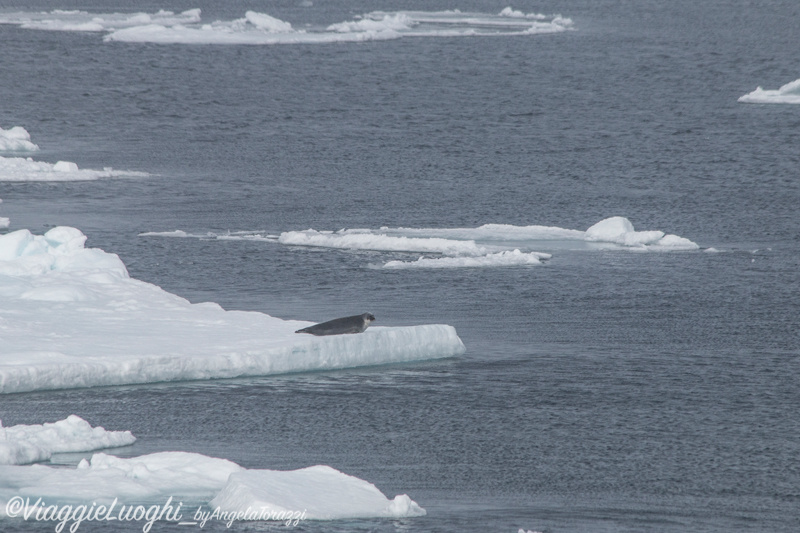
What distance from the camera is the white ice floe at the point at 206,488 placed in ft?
28.8

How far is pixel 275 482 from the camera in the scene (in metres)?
9.02

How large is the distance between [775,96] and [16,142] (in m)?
22.8

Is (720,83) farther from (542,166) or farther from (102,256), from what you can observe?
(102,256)

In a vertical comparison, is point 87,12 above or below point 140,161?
above

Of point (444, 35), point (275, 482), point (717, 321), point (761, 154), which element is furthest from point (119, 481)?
point (444, 35)

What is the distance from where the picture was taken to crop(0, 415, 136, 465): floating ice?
9.64m

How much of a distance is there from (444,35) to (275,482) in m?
47.3

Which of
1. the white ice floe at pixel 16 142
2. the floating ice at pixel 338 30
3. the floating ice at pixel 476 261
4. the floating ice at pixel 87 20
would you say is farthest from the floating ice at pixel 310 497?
the floating ice at pixel 87 20

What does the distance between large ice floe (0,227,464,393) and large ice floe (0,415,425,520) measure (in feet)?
7.45

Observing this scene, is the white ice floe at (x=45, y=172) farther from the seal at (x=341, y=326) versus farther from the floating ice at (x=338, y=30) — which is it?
the floating ice at (x=338, y=30)

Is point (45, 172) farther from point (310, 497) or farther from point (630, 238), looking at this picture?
point (310, 497)

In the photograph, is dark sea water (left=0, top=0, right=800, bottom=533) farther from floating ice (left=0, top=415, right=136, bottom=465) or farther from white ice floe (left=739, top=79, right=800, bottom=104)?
white ice floe (left=739, top=79, right=800, bottom=104)

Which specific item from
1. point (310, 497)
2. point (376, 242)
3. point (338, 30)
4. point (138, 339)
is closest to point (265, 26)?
point (338, 30)

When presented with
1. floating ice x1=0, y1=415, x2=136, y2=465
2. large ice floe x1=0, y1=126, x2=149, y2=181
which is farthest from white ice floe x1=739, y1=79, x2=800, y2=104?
floating ice x1=0, y1=415, x2=136, y2=465
